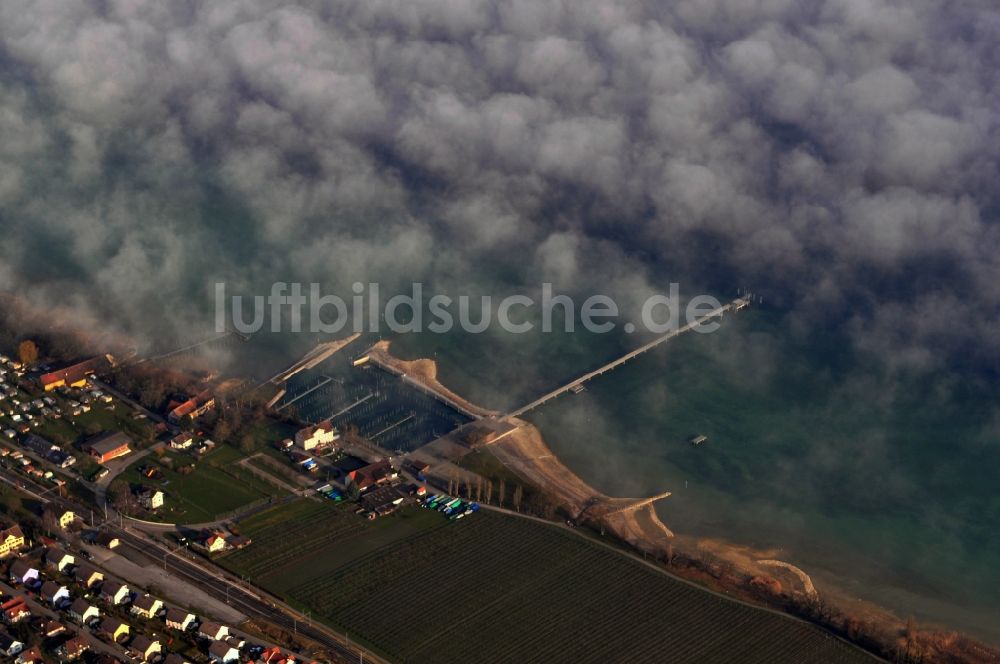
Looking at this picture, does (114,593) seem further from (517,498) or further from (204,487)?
(517,498)

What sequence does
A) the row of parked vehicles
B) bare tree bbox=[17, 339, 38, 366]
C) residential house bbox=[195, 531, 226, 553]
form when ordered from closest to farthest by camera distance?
residential house bbox=[195, 531, 226, 553] < the row of parked vehicles < bare tree bbox=[17, 339, 38, 366]

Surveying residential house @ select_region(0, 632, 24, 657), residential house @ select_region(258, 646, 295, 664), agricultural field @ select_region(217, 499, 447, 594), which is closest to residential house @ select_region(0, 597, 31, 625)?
residential house @ select_region(0, 632, 24, 657)

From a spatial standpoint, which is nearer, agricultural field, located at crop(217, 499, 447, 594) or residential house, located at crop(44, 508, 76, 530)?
agricultural field, located at crop(217, 499, 447, 594)

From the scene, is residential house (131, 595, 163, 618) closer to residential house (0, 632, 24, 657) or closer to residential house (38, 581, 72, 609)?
residential house (38, 581, 72, 609)

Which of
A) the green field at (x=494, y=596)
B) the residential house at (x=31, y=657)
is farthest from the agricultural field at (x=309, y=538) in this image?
the residential house at (x=31, y=657)

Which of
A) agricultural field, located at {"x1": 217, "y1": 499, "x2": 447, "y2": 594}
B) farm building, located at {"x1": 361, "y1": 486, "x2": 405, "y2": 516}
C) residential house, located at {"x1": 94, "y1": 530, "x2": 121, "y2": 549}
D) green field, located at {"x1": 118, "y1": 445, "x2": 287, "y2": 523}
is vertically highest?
farm building, located at {"x1": 361, "y1": 486, "x2": 405, "y2": 516}
